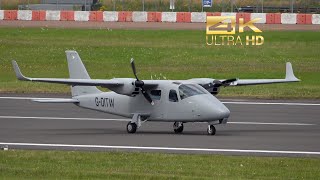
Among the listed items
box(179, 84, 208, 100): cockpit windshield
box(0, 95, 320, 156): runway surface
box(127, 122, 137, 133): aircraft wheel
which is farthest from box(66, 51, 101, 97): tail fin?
box(179, 84, 208, 100): cockpit windshield

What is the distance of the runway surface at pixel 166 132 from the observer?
27938mm

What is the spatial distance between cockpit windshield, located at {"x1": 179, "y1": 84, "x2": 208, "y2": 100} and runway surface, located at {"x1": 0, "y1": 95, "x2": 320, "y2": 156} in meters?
1.18

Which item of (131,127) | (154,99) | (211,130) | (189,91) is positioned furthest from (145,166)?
(154,99)

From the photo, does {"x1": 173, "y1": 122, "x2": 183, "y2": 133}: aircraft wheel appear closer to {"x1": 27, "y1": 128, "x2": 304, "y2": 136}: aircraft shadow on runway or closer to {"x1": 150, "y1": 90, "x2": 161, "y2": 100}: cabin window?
{"x1": 27, "y1": 128, "x2": 304, "y2": 136}: aircraft shadow on runway

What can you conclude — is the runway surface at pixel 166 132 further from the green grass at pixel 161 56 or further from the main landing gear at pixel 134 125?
the green grass at pixel 161 56

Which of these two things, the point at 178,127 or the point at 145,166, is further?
the point at 178,127

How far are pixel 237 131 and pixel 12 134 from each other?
22.1 feet

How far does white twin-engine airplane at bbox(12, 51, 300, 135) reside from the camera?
3078 centimetres

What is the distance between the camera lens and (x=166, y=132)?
32.1 metres

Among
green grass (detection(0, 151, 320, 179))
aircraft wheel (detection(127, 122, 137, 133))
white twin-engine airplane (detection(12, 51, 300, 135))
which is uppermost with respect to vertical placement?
white twin-engine airplane (detection(12, 51, 300, 135))

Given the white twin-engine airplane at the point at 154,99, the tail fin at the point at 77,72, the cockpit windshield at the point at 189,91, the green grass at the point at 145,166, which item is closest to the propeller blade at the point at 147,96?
the white twin-engine airplane at the point at 154,99

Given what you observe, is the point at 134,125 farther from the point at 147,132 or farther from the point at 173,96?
the point at 173,96

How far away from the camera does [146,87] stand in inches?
1262

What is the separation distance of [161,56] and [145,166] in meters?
32.7
